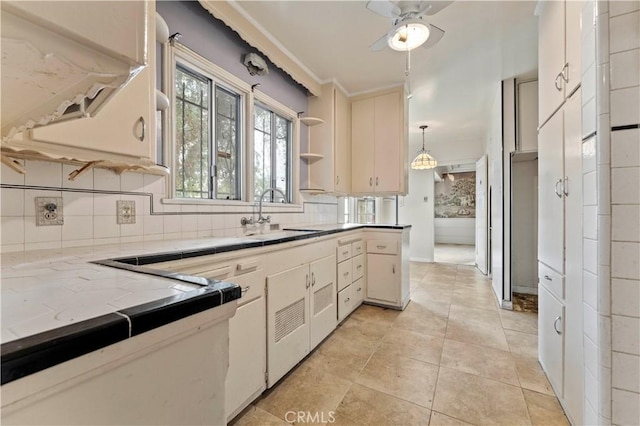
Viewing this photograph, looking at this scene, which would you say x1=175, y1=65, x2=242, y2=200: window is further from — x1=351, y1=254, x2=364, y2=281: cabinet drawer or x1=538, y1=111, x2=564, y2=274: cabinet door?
x1=538, y1=111, x2=564, y2=274: cabinet door

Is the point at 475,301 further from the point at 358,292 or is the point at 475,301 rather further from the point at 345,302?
the point at 345,302

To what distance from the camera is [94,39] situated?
42 cm

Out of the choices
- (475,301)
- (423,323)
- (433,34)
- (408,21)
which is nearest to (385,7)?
(408,21)

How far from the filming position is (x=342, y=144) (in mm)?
3365

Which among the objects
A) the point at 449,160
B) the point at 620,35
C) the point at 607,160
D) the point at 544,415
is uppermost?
the point at 449,160

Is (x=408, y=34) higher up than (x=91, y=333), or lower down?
higher up

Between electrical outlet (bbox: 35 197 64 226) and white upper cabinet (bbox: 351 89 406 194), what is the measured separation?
2.93 m

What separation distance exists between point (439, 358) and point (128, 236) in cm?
227

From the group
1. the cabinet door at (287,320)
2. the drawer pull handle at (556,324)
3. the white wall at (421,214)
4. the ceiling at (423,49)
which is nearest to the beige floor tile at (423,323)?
the drawer pull handle at (556,324)

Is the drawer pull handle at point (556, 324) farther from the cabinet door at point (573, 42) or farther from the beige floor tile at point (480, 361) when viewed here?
the cabinet door at point (573, 42)

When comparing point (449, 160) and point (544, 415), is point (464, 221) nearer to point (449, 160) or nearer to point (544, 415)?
point (449, 160)

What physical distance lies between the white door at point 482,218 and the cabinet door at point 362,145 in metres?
2.43

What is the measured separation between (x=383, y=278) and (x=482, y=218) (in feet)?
9.41

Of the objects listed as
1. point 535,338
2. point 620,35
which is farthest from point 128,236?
point 535,338
